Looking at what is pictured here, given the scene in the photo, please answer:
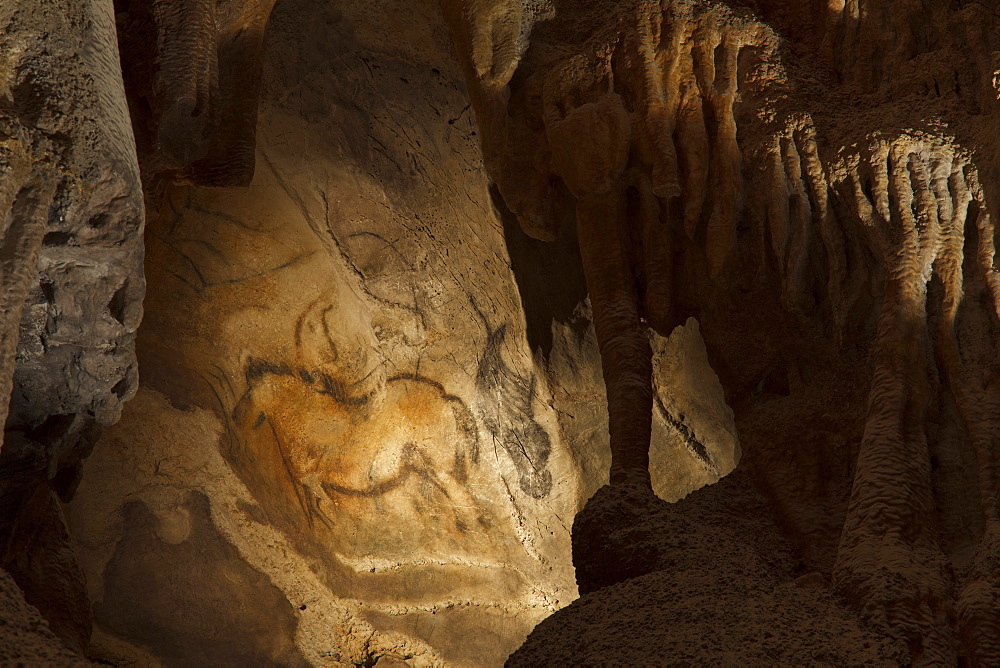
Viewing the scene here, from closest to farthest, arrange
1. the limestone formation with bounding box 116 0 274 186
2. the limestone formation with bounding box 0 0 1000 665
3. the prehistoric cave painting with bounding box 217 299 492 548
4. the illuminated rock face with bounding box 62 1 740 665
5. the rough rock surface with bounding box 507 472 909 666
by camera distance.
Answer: the rough rock surface with bounding box 507 472 909 666
the limestone formation with bounding box 0 0 1000 665
the limestone formation with bounding box 116 0 274 186
the illuminated rock face with bounding box 62 1 740 665
the prehistoric cave painting with bounding box 217 299 492 548

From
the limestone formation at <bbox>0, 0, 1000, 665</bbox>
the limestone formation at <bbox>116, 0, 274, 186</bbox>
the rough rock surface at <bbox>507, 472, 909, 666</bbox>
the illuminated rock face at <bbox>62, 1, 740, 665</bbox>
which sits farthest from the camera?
the illuminated rock face at <bbox>62, 1, 740, 665</bbox>

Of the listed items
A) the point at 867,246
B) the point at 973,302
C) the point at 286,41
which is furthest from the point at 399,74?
the point at 973,302

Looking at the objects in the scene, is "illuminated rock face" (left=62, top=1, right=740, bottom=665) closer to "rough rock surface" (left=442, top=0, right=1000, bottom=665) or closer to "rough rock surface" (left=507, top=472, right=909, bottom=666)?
"rough rock surface" (left=442, top=0, right=1000, bottom=665)

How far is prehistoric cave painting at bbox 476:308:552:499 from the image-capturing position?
371 centimetres

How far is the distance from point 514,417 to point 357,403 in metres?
0.61

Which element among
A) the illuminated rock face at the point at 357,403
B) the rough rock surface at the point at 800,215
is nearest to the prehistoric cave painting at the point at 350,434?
the illuminated rock face at the point at 357,403

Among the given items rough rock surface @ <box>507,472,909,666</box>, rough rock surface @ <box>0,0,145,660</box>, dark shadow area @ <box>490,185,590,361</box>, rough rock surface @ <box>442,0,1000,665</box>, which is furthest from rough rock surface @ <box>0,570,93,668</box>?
dark shadow area @ <box>490,185,590,361</box>

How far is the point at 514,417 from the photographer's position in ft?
12.3

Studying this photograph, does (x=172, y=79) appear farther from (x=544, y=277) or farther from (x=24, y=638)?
(x=24, y=638)

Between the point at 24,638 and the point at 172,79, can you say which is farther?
the point at 172,79

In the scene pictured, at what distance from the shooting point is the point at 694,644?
5.49 ft

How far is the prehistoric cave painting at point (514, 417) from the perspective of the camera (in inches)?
146

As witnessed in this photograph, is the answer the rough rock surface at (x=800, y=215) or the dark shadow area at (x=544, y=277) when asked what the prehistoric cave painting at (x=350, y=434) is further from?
the rough rock surface at (x=800, y=215)

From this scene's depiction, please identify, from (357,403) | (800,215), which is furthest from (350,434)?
(800,215)
